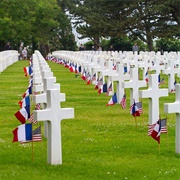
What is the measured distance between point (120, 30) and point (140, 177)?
168ft

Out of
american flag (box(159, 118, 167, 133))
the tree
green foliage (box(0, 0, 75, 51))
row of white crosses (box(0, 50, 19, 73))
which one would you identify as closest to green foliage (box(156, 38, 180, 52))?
the tree

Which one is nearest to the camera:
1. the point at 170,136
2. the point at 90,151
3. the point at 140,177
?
the point at 140,177

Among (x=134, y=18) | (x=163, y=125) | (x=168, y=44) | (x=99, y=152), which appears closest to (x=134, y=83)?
(x=99, y=152)

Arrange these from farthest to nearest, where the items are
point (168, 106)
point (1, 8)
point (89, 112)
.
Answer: point (1, 8) < point (89, 112) < point (168, 106)

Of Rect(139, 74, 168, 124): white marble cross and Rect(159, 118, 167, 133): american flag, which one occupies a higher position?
Rect(139, 74, 168, 124): white marble cross

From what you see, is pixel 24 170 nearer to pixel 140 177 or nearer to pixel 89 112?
pixel 140 177

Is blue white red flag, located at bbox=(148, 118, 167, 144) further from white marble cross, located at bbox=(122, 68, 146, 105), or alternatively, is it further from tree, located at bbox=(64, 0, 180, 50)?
tree, located at bbox=(64, 0, 180, 50)

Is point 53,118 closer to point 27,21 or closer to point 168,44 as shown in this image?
point 27,21

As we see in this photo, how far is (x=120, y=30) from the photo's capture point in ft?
194

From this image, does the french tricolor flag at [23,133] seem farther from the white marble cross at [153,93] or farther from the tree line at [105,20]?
the tree line at [105,20]

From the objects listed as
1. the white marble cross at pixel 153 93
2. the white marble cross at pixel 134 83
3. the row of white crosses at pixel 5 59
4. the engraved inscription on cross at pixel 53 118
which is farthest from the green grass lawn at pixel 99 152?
the row of white crosses at pixel 5 59

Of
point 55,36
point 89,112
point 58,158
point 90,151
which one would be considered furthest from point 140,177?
point 55,36

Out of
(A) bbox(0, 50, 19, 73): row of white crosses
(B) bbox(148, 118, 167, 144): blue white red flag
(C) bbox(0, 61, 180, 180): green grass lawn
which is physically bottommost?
(C) bbox(0, 61, 180, 180): green grass lawn

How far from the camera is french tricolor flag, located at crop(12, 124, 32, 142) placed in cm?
856
